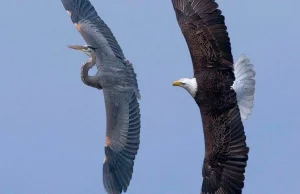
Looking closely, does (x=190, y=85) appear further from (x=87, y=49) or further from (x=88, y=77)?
(x=87, y=49)

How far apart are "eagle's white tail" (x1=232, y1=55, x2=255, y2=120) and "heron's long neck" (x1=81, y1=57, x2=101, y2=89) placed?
2.20 meters

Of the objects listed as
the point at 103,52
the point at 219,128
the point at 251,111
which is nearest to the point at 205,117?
the point at 219,128

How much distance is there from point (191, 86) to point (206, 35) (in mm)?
730

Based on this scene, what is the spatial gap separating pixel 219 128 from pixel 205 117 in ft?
0.88

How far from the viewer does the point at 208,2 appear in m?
17.4

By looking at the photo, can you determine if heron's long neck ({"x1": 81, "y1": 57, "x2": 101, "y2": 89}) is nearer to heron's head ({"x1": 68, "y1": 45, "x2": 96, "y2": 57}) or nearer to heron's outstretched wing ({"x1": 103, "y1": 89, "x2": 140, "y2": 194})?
heron's head ({"x1": 68, "y1": 45, "x2": 96, "y2": 57})

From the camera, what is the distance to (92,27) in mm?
20562

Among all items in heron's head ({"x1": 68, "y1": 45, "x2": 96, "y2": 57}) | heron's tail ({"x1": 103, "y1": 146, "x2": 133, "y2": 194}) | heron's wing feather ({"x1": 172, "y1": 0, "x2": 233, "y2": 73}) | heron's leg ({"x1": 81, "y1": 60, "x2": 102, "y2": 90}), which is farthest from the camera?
heron's head ({"x1": 68, "y1": 45, "x2": 96, "y2": 57})

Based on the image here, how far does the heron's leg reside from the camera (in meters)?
19.6

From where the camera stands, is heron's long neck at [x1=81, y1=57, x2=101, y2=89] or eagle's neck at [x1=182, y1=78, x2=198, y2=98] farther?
heron's long neck at [x1=81, y1=57, x2=101, y2=89]

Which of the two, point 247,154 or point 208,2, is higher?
point 208,2

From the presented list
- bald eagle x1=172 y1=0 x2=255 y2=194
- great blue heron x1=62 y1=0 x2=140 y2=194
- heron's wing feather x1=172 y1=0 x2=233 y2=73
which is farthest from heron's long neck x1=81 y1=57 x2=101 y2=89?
heron's wing feather x1=172 y1=0 x2=233 y2=73

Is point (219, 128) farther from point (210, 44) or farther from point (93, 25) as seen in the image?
point (93, 25)

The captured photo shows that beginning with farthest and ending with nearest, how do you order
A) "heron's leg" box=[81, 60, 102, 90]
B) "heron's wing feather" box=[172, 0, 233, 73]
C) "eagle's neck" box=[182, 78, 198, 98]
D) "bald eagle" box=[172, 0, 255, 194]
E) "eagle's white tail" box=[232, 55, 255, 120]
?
"heron's leg" box=[81, 60, 102, 90], "eagle's white tail" box=[232, 55, 255, 120], "eagle's neck" box=[182, 78, 198, 98], "heron's wing feather" box=[172, 0, 233, 73], "bald eagle" box=[172, 0, 255, 194]
